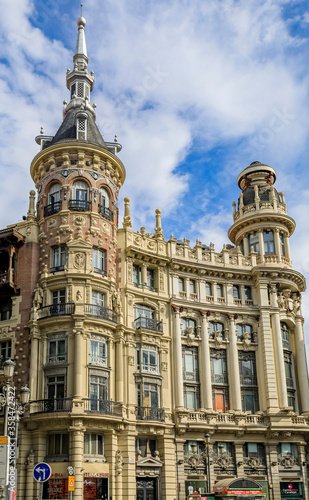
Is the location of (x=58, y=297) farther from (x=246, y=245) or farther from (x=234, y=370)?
(x=246, y=245)

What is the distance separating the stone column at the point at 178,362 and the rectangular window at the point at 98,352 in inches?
306

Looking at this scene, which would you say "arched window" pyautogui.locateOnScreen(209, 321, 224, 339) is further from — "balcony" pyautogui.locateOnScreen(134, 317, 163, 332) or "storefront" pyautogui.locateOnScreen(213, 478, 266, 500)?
"storefront" pyautogui.locateOnScreen(213, 478, 266, 500)

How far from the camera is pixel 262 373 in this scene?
2128 inches

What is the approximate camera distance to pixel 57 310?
45.3 m

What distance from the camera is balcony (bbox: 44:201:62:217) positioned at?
162ft

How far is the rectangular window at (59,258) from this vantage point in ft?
155

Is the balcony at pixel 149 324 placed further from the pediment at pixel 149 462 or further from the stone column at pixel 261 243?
the stone column at pixel 261 243

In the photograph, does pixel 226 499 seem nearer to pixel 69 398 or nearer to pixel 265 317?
pixel 69 398

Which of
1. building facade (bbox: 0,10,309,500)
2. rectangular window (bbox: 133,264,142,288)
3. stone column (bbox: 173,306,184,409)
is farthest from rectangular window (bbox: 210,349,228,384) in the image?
rectangular window (bbox: 133,264,142,288)

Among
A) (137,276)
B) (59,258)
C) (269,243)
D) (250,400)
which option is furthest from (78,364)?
(269,243)

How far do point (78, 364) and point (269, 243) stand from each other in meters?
26.3

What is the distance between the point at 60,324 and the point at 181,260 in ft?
46.4

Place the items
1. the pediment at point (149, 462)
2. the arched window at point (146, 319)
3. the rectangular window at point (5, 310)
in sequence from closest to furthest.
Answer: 1. the pediment at point (149, 462)
2. the rectangular window at point (5, 310)
3. the arched window at point (146, 319)

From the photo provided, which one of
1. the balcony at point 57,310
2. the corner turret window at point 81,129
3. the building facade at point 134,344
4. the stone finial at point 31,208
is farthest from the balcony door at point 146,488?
the corner turret window at point 81,129
